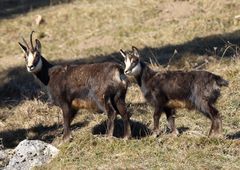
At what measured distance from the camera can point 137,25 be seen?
23172 millimetres

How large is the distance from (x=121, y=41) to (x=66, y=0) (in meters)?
7.19

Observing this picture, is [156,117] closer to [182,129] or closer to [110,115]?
[110,115]

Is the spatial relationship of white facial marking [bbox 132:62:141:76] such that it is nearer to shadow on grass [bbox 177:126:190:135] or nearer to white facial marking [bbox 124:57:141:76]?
white facial marking [bbox 124:57:141:76]

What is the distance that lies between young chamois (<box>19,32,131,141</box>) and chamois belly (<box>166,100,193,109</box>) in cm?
82

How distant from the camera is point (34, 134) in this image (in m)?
13.4

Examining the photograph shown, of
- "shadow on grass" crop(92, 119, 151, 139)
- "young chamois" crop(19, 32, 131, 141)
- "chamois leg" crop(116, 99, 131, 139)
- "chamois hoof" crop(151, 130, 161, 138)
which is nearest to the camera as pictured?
"chamois hoof" crop(151, 130, 161, 138)

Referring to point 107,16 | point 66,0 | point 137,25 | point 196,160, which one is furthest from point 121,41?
point 196,160

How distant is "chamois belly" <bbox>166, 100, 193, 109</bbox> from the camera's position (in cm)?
1068

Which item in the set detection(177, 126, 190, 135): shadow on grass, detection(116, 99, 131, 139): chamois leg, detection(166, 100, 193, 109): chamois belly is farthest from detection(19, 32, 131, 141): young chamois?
detection(177, 126, 190, 135): shadow on grass

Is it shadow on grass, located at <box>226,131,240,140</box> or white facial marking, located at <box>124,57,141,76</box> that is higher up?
white facial marking, located at <box>124,57,141,76</box>

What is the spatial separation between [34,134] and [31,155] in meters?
2.71

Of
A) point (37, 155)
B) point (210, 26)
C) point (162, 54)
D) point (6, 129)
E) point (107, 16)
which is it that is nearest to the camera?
point (37, 155)

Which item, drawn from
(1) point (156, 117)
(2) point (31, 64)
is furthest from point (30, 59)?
(1) point (156, 117)

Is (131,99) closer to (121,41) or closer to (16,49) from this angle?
(121,41)
